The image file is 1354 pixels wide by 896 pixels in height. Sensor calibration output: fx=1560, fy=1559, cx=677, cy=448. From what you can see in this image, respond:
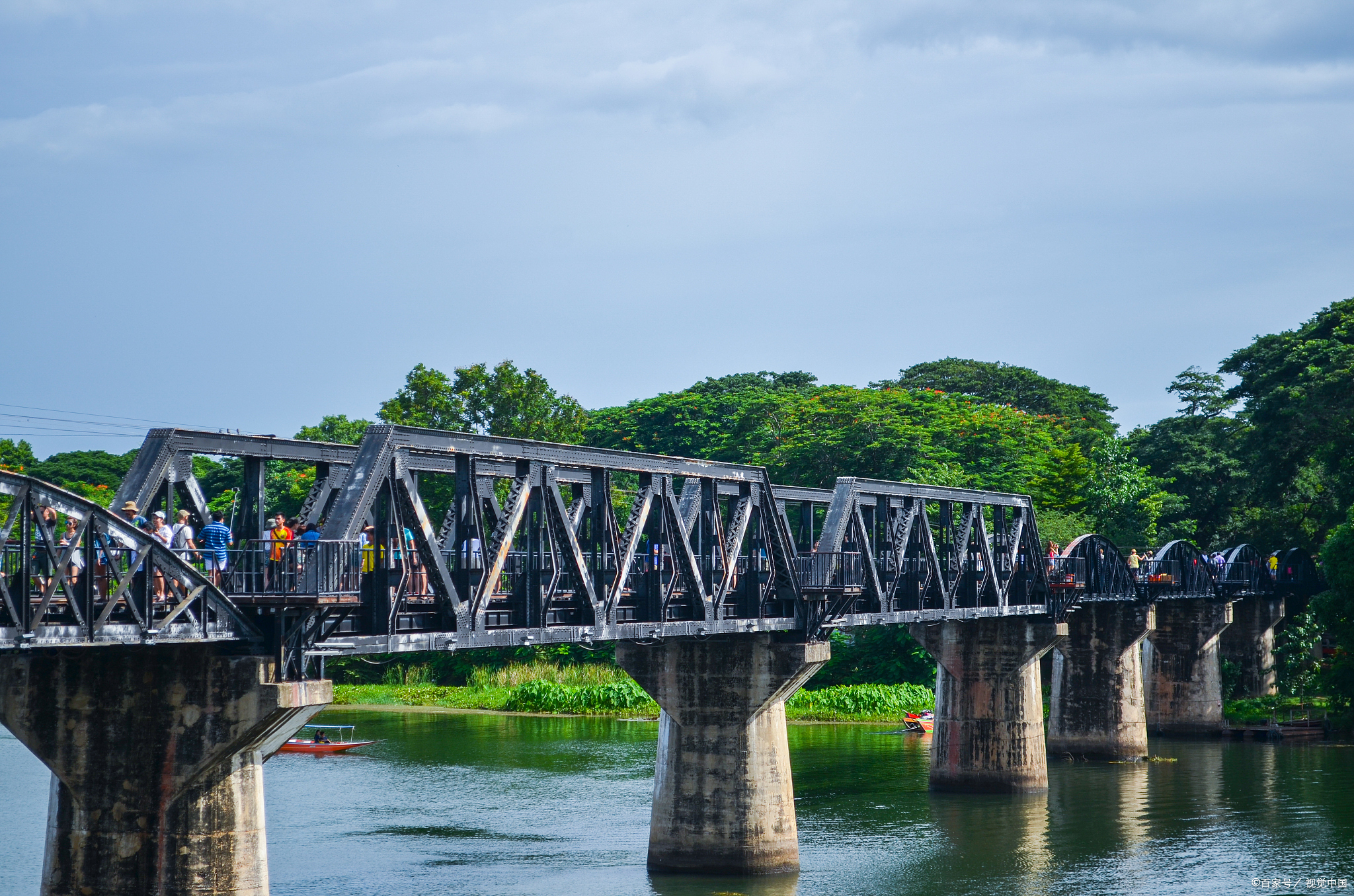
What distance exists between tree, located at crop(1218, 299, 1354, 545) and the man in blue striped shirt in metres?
58.2

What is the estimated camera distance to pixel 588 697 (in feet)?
251

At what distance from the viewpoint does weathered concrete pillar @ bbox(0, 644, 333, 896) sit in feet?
76.3

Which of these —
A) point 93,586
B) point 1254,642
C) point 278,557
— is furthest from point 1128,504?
A: point 93,586

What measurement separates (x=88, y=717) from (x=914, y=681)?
60.6 metres

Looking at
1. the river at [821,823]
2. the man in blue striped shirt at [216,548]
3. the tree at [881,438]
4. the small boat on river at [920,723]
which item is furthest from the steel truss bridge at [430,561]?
the tree at [881,438]

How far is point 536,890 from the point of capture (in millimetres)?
34031

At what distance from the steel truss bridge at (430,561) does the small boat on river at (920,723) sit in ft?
93.4

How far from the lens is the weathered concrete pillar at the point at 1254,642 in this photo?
240 ft

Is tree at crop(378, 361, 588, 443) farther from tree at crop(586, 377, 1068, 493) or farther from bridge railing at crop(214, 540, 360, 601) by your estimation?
bridge railing at crop(214, 540, 360, 601)

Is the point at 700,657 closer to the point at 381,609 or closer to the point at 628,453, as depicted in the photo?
the point at 628,453

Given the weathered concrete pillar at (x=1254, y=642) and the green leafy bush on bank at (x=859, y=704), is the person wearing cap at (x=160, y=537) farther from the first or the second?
the weathered concrete pillar at (x=1254, y=642)

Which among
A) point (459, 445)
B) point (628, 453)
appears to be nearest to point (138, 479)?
point (459, 445)

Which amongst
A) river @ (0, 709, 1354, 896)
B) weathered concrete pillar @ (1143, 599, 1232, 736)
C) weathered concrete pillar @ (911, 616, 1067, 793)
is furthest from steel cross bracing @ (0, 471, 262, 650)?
weathered concrete pillar @ (1143, 599, 1232, 736)

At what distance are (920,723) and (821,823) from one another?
26186mm
